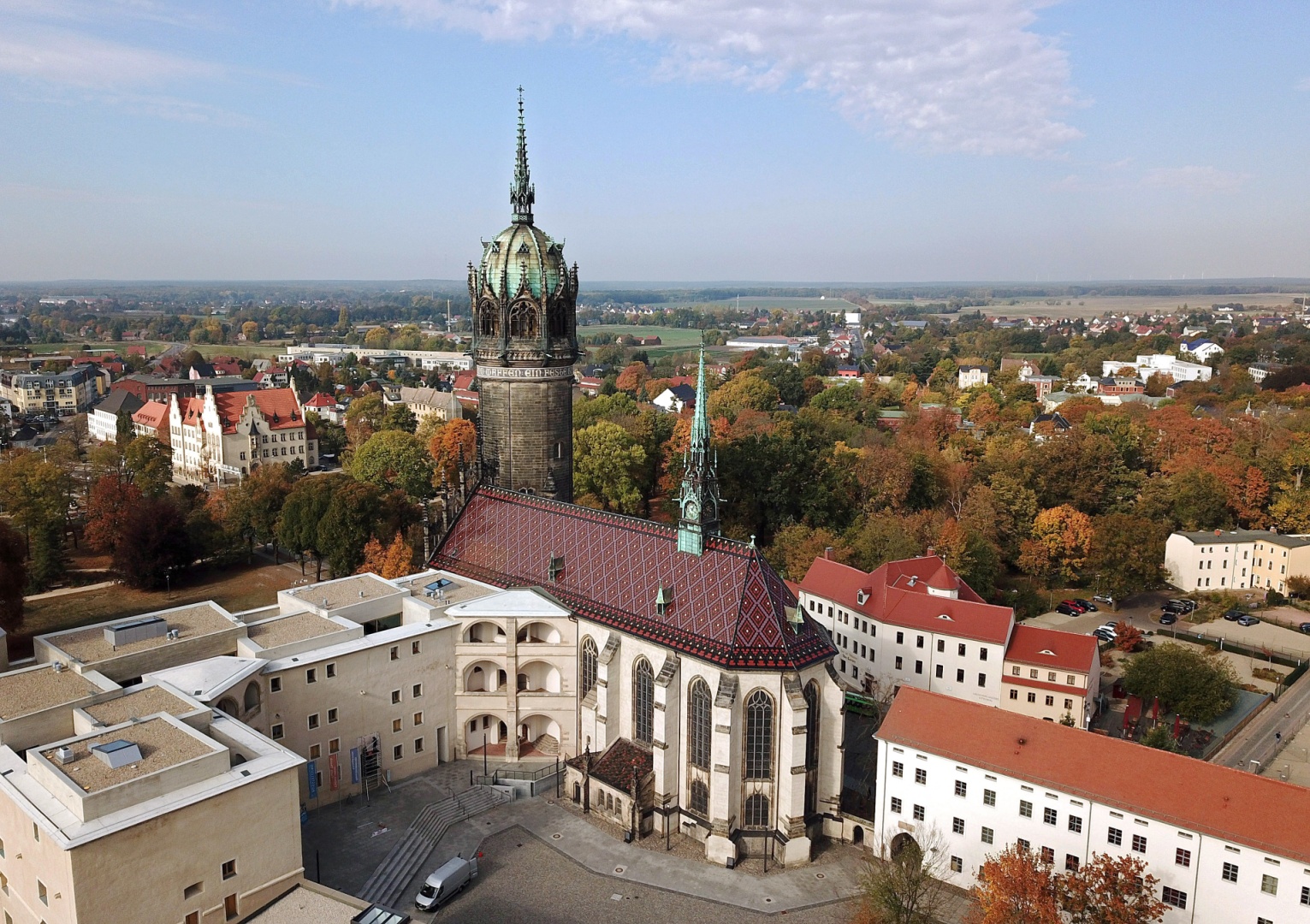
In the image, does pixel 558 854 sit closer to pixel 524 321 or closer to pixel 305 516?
pixel 524 321

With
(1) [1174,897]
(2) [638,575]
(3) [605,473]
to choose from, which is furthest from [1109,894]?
(3) [605,473]

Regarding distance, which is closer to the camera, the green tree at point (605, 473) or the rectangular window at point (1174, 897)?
the rectangular window at point (1174, 897)

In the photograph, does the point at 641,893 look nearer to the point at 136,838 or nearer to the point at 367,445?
the point at 136,838

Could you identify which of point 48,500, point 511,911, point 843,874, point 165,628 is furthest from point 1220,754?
point 48,500

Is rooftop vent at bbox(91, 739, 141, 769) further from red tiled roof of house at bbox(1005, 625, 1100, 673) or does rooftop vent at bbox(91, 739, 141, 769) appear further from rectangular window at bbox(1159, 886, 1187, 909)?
red tiled roof of house at bbox(1005, 625, 1100, 673)

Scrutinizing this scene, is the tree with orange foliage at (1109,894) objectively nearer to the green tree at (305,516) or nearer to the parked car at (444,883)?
the parked car at (444,883)

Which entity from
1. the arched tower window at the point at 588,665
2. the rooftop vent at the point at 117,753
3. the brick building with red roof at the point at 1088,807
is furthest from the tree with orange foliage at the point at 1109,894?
the rooftop vent at the point at 117,753

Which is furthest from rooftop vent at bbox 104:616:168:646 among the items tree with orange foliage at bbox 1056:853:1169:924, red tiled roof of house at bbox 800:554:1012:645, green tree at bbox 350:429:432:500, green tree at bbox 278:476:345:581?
green tree at bbox 350:429:432:500

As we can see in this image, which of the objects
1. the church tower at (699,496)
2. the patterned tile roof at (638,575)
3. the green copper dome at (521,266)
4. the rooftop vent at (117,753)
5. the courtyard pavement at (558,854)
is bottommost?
the courtyard pavement at (558,854)
